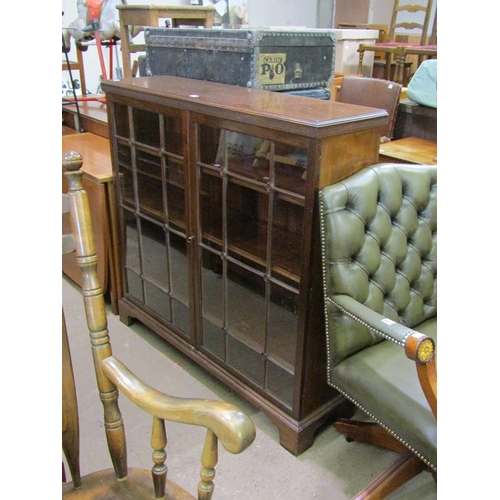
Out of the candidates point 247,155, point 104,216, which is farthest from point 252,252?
point 104,216

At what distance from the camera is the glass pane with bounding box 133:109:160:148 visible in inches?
71.1

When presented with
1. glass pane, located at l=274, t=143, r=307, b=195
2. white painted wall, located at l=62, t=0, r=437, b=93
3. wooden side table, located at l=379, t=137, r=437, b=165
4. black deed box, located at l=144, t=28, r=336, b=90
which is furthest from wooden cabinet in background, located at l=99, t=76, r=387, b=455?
white painted wall, located at l=62, t=0, r=437, b=93

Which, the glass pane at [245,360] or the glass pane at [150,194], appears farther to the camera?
the glass pane at [150,194]

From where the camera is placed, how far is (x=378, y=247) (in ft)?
4.55

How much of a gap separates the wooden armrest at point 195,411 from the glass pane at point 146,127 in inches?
40.7

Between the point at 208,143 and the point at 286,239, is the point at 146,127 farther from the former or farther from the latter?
the point at 286,239

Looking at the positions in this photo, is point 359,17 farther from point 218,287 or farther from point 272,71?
point 218,287

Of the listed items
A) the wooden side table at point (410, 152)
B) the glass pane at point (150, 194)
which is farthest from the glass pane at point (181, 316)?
the wooden side table at point (410, 152)

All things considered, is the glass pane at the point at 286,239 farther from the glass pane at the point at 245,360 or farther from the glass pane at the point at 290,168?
the glass pane at the point at 245,360

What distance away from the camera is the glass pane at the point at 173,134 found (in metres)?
1.70

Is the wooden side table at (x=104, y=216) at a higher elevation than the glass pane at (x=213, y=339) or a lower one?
higher

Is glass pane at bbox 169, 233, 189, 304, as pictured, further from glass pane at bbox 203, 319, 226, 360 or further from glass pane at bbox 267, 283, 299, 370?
glass pane at bbox 267, 283, 299, 370

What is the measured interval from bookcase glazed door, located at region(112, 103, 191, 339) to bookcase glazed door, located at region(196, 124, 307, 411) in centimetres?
14
